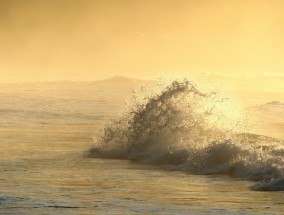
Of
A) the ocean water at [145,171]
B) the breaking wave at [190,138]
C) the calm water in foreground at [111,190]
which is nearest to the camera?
the calm water in foreground at [111,190]

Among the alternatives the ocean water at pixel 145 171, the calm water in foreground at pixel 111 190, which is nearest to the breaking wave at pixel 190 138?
the ocean water at pixel 145 171

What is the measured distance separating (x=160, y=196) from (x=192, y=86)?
57.4ft

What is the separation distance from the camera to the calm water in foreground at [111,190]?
18375 mm

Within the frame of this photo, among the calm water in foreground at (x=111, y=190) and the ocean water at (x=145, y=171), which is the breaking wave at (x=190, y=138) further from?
the calm water in foreground at (x=111, y=190)

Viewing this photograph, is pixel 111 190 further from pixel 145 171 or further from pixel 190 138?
pixel 190 138

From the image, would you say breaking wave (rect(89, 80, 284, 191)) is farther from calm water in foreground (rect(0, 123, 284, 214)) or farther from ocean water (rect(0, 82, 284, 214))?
calm water in foreground (rect(0, 123, 284, 214))

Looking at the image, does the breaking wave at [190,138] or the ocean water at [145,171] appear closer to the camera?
the ocean water at [145,171]

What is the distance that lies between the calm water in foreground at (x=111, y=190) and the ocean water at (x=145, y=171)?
2cm

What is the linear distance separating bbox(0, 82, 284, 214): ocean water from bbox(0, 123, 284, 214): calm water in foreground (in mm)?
24

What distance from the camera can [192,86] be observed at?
37500mm

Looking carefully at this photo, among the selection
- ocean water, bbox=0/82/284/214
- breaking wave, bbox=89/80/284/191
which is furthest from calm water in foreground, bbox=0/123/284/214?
breaking wave, bbox=89/80/284/191

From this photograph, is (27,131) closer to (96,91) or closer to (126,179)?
(126,179)

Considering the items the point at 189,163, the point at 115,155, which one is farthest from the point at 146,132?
the point at 189,163

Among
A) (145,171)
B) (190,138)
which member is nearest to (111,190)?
(145,171)
